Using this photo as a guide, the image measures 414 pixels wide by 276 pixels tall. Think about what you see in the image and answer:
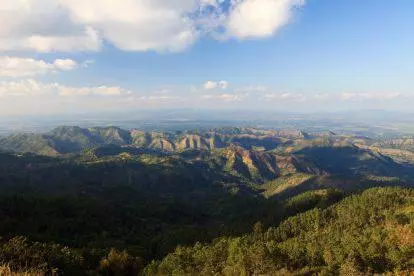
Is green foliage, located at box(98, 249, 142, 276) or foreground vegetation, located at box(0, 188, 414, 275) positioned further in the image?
green foliage, located at box(98, 249, 142, 276)

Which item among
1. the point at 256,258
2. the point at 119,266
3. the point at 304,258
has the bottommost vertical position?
the point at 119,266

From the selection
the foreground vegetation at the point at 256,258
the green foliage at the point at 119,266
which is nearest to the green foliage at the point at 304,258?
the foreground vegetation at the point at 256,258

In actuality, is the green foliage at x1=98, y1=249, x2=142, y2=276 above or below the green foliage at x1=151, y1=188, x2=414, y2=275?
below

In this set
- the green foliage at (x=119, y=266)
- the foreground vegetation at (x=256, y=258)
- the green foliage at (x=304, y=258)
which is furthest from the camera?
the green foliage at (x=119, y=266)

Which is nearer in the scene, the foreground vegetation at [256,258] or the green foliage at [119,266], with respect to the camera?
the foreground vegetation at [256,258]

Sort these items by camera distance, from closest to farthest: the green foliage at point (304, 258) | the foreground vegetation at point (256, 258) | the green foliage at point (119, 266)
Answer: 1. the foreground vegetation at point (256, 258)
2. the green foliage at point (304, 258)
3. the green foliage at point (119, 266)

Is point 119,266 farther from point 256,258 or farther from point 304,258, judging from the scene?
point 304,258

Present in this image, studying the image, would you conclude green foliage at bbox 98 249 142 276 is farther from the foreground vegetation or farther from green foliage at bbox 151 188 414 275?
green foliage at bbox 151 188 414 275

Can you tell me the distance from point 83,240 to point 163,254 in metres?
59.2

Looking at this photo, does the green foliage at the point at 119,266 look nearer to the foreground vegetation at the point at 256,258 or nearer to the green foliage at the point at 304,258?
the foreground vegetation at the point at 256,258

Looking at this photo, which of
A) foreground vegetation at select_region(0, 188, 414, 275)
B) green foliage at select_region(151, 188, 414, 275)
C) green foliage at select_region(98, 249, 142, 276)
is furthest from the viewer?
green foliage at select_region(98, 249, 142, 276)

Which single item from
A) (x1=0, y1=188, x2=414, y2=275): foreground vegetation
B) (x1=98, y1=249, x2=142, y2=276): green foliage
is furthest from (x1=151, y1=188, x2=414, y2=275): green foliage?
(x1=98, y1=249, x2=142, y2=276): green foliage

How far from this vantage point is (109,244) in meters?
180

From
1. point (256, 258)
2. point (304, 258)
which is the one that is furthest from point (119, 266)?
point (304, 258)
